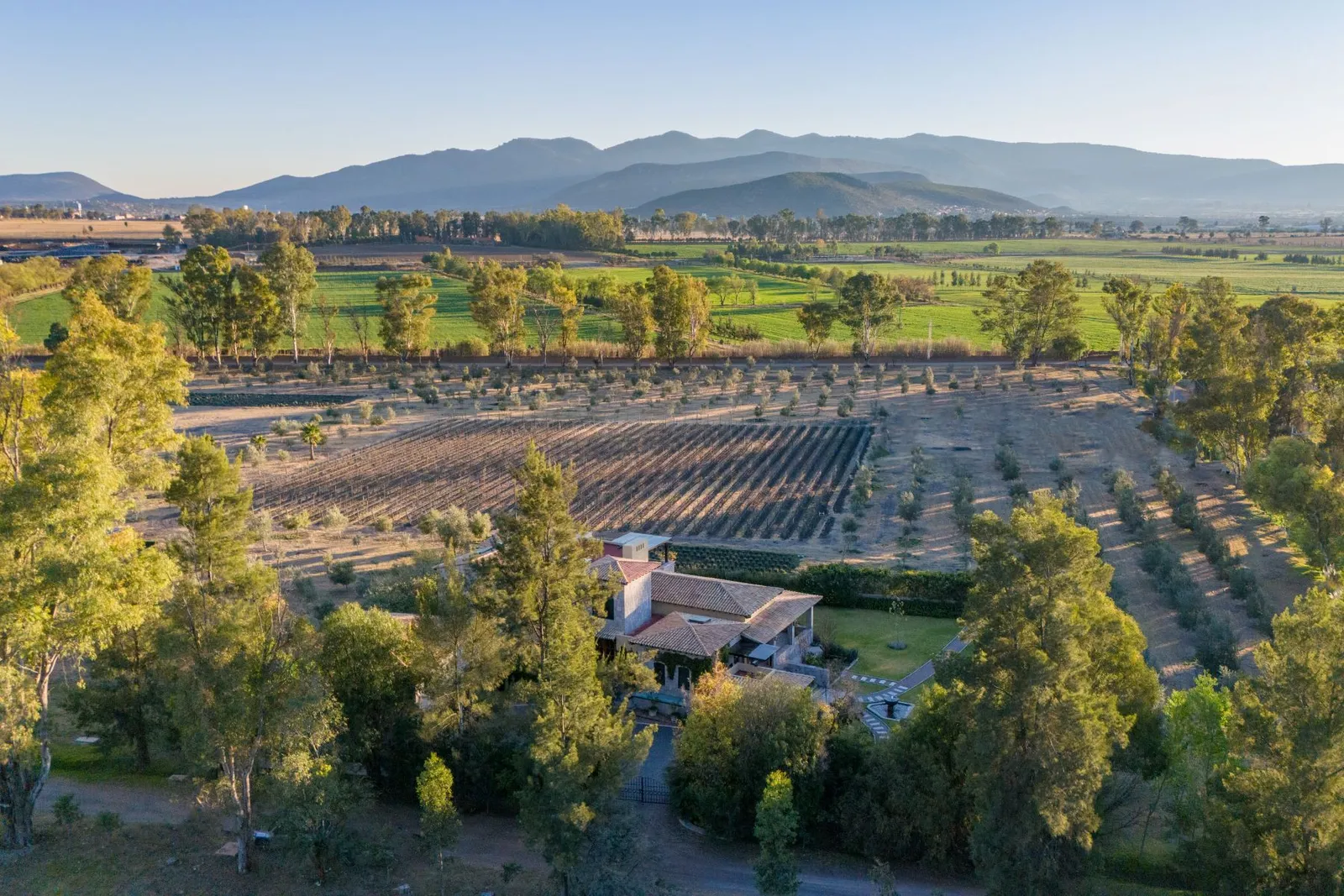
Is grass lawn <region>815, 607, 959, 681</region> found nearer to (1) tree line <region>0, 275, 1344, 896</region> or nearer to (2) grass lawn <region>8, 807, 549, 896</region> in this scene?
(1) tree line <region>0, 275, 1344, 896</region>

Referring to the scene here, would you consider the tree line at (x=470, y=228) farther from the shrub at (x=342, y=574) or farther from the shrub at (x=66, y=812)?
the shrub at (x=66, y=812)

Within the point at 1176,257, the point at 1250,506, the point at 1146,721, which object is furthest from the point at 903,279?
the point at 1146,721

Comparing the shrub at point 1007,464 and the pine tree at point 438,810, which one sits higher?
the shrub at point 1007,464

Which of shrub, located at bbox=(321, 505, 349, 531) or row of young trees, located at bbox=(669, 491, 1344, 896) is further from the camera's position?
shrub, located at bbox=(321, 505, 349, 531)

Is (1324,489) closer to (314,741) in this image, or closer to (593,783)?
(593,783)

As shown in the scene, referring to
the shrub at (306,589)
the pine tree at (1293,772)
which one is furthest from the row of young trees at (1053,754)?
the shrub at (306,589)

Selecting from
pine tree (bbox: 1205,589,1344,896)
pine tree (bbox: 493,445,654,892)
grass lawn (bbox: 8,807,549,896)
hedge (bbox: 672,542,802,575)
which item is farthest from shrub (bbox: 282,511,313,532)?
pine tree (bbox: 1205,589,1344,896)
